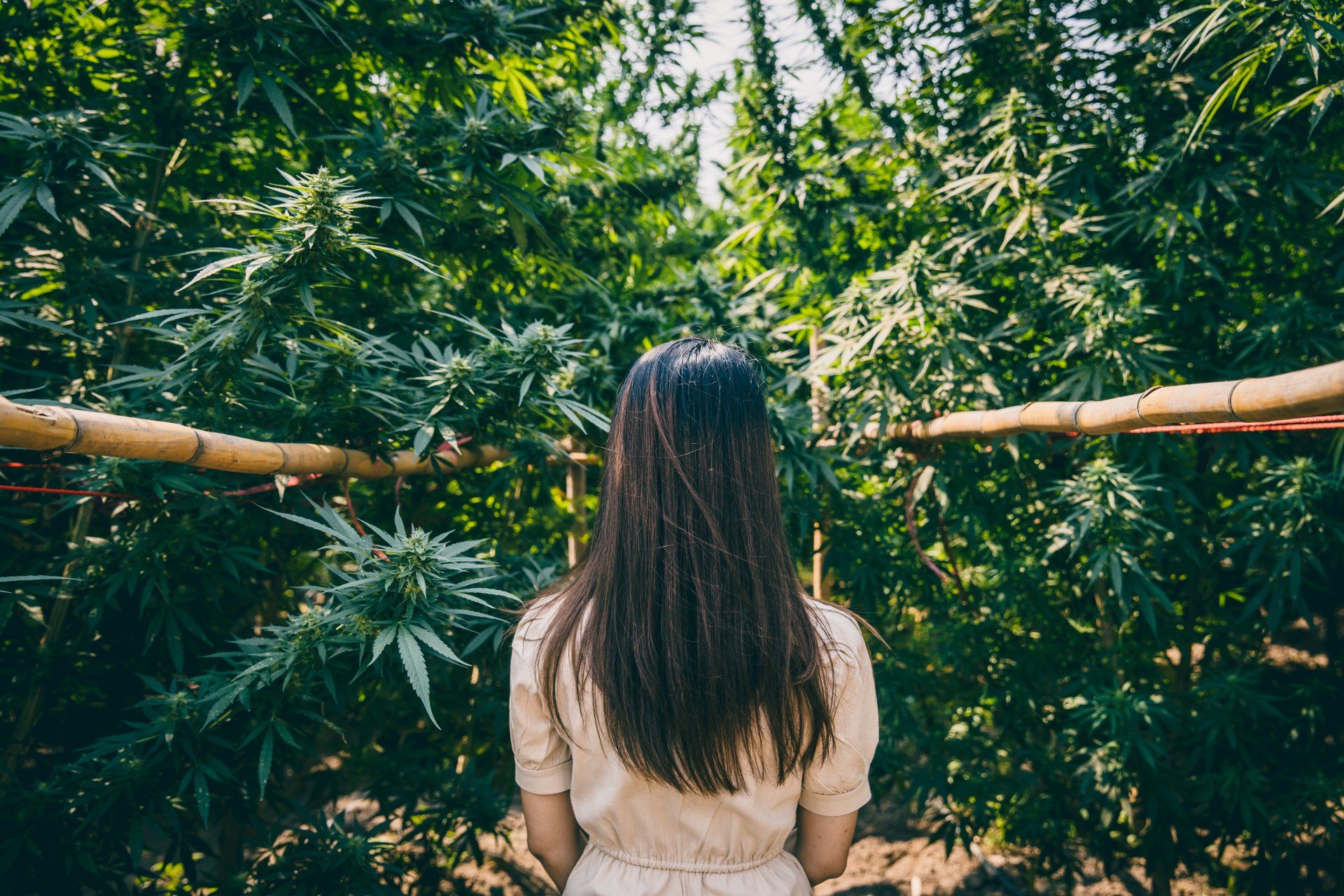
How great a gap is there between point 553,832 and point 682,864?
0.24 metres

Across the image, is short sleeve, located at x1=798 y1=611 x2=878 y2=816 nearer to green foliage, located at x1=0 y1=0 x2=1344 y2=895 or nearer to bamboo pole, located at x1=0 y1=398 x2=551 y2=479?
green foliage, located at x1=0 y1=0 x2=1344 y2=895

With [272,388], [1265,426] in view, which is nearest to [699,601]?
[1265,426]

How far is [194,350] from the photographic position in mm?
1348

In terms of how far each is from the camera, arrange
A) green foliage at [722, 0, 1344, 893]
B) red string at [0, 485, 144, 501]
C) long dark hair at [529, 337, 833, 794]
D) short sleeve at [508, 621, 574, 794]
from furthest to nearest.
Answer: green foliage at [722, 0, 1344, 893], red string at [0, 485, 144, 501], short sleeve at [508, 621, 574, 794], long dark hair at [529, 337, 833, 794]

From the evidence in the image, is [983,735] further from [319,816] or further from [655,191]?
[655,191]

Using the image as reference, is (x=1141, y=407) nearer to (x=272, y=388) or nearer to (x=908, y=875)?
(x=272, y=388)

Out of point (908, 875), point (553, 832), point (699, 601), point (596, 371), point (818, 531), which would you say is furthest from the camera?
point (908, 875)

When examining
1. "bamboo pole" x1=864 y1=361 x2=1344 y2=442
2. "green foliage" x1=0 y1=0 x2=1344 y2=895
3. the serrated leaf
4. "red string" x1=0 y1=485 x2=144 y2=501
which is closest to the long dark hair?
the serrated leaf

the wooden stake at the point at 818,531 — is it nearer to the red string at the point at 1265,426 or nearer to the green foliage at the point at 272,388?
the green foliage at the point at 272,388

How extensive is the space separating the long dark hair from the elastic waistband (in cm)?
14

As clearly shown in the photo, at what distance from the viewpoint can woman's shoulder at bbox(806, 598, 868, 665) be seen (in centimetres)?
103

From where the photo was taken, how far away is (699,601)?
3.13 feet

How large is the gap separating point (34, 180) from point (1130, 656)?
3.18m

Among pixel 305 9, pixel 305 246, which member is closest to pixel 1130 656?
pixel 305 246
